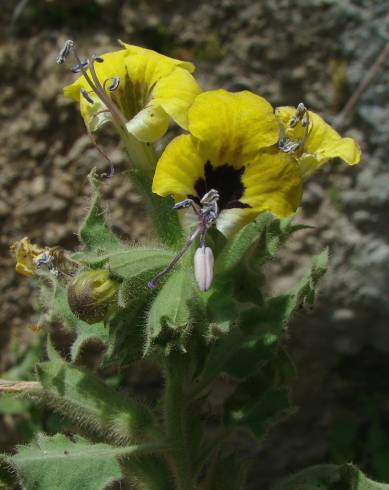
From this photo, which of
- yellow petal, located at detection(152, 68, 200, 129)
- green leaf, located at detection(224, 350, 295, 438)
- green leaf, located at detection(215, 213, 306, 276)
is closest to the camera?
yellow petal, located at detection(152, 68, 200, 129)

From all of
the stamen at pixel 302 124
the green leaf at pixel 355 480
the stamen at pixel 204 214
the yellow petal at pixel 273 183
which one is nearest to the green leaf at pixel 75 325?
the stamen at pixel 204 214

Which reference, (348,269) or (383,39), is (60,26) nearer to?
(383,39)

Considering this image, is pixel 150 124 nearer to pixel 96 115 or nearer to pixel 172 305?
pixel 96 115

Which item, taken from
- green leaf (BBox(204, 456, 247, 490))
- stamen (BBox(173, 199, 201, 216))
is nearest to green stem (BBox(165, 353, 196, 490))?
green leaf (BBox(204, 456, 247, 490))

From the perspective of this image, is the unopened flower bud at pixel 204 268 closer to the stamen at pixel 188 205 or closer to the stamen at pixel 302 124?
the stamen at pixel 188 205

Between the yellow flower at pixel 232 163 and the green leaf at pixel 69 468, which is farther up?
the yellow flower at pixel 232 163

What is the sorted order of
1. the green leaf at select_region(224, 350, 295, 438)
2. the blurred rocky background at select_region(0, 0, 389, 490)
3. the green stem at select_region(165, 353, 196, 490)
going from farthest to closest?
the blurred rocky background at select_region(0, 0, 389, 490) < the green leaf at select_region(224, 350, 295, 438) < the green stem at select_region(165, 353, 196, 490)

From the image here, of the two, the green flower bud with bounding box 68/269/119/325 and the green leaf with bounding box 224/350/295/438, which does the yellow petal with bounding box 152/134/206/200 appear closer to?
the green flower bud with bounding box 68/269/119/325
